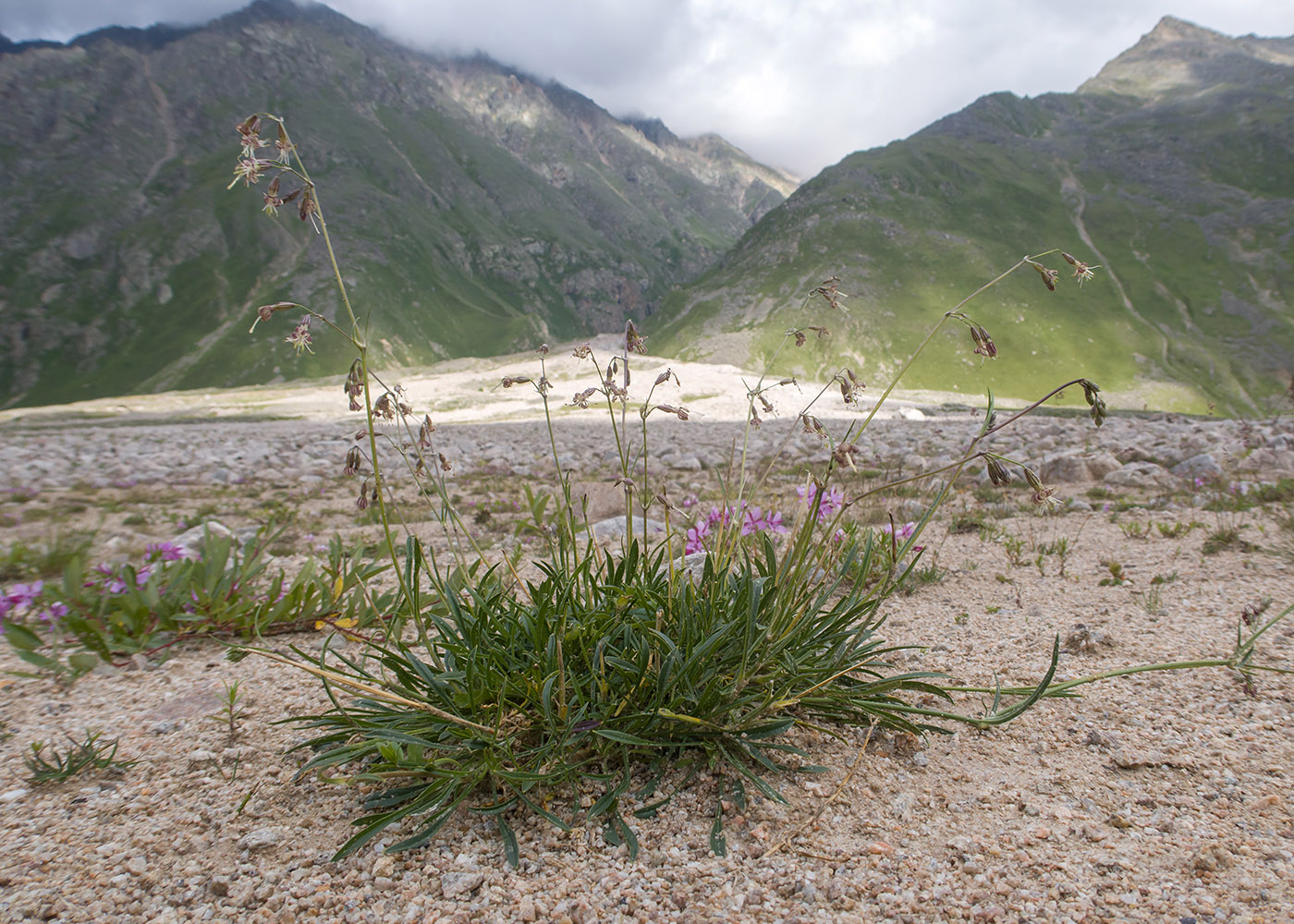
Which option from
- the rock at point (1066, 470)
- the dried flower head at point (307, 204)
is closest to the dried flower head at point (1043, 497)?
the dried flower head at point (307, 204)

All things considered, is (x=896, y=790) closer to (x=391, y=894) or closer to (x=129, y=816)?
(x=391, y=894)

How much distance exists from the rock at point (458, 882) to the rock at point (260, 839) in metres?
0.64

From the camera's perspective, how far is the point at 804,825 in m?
2.19

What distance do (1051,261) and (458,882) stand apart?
136 meters

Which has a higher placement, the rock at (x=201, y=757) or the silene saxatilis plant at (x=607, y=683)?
the silene saxatilis plant at (x=607, y=683)

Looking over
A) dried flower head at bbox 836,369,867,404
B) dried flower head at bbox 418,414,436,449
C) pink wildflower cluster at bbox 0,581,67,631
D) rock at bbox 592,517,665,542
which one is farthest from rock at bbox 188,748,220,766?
rock at bbox 592,517,665,542

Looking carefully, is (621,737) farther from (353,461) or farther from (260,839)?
(353,461)

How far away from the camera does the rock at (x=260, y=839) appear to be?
2.09m

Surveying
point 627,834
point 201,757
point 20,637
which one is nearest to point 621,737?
point 627,834

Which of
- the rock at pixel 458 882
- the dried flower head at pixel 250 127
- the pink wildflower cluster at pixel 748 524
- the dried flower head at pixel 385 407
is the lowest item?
the rock at pixel 458 882

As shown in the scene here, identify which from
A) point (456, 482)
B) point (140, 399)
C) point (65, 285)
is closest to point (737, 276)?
point (140, 399)

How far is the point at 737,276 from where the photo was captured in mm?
133500

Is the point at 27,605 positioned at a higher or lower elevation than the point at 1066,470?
lower

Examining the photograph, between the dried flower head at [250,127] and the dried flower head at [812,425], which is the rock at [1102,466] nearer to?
the dried flower head at [812,425]
